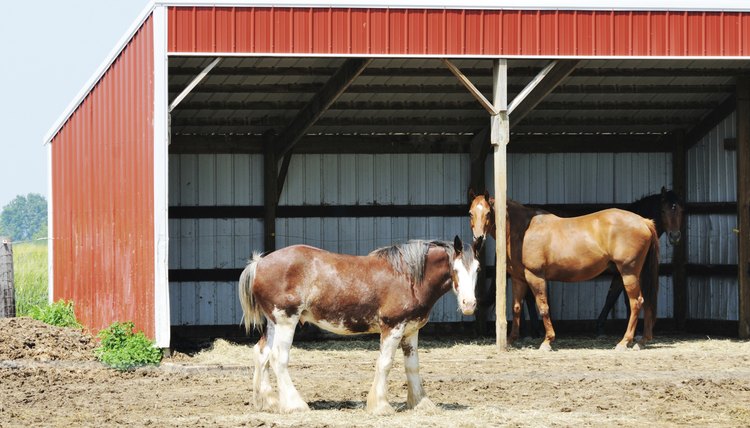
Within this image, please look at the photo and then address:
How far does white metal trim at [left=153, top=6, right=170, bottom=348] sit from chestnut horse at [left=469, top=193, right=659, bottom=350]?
3.91m

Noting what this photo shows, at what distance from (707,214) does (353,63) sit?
20.7 ft

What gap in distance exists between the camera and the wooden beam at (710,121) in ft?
57.1

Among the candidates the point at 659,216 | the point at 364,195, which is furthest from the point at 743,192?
the point at 364,195

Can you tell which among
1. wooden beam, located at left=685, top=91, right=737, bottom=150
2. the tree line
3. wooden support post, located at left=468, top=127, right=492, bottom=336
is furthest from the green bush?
the tree line

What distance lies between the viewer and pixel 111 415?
10.1 m

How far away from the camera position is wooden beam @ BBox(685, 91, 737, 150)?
17391 mm

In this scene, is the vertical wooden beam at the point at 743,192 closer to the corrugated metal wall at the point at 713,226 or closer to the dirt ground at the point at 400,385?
the dirt ground at the point at 400,385

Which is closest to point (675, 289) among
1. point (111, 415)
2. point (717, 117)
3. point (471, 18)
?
point (717, 117)

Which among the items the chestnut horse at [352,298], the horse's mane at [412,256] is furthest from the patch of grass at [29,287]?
the horse's mane at [412,256]

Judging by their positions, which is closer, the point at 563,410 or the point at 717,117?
the point at 563,410

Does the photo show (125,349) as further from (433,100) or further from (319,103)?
(433,100)

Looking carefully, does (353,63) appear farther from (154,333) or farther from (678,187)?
(678,187)

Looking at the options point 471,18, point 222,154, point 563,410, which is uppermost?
point 471,18

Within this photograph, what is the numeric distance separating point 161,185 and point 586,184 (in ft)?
24.8
